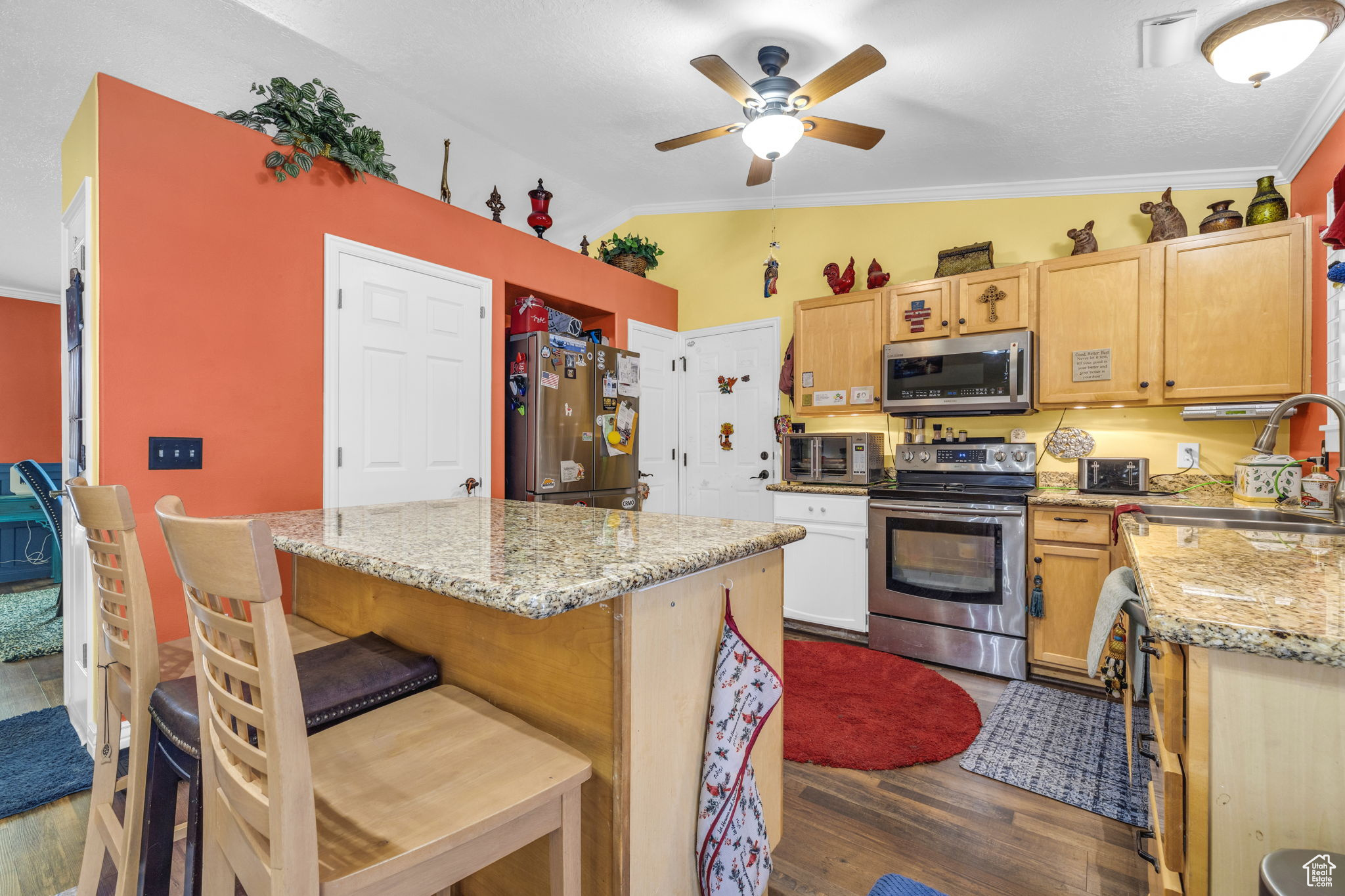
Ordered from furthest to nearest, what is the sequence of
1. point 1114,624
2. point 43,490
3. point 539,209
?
point 539,209
point 43,490
point 1114,624

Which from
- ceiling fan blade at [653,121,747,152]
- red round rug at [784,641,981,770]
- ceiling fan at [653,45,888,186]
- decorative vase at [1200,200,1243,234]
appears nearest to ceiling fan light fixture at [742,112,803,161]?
ceiling fan at [653,45,888,186]

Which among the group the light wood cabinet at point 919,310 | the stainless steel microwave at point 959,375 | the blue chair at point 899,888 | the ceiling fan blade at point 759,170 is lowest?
the blue chair at point 899,888

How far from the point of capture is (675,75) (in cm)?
274

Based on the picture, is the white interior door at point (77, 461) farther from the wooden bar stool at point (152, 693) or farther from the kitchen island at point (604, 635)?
the kitchen island at point (604, 635)

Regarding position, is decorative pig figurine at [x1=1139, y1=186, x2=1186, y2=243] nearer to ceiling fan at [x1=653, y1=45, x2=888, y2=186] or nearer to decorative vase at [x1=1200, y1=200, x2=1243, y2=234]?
decorative vase at [x1=1200, y1=200, x2=1243, y2=234]

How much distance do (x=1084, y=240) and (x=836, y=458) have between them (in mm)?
1724

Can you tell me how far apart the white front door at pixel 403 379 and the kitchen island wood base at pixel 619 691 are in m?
1.62

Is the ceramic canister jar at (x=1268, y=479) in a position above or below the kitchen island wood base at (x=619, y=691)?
above

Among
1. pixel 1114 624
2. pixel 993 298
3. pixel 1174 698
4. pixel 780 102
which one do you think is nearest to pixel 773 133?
pixel 780 102

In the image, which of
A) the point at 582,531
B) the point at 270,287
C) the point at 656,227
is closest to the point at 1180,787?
the point at 582,531

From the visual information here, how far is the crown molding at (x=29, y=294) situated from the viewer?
5121mm

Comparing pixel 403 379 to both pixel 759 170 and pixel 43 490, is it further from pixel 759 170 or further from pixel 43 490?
pixel 43 490

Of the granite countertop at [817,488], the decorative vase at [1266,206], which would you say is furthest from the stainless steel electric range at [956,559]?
the decorative vase at [1266,206]

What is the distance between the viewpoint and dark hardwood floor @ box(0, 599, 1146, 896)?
1.54 metres
